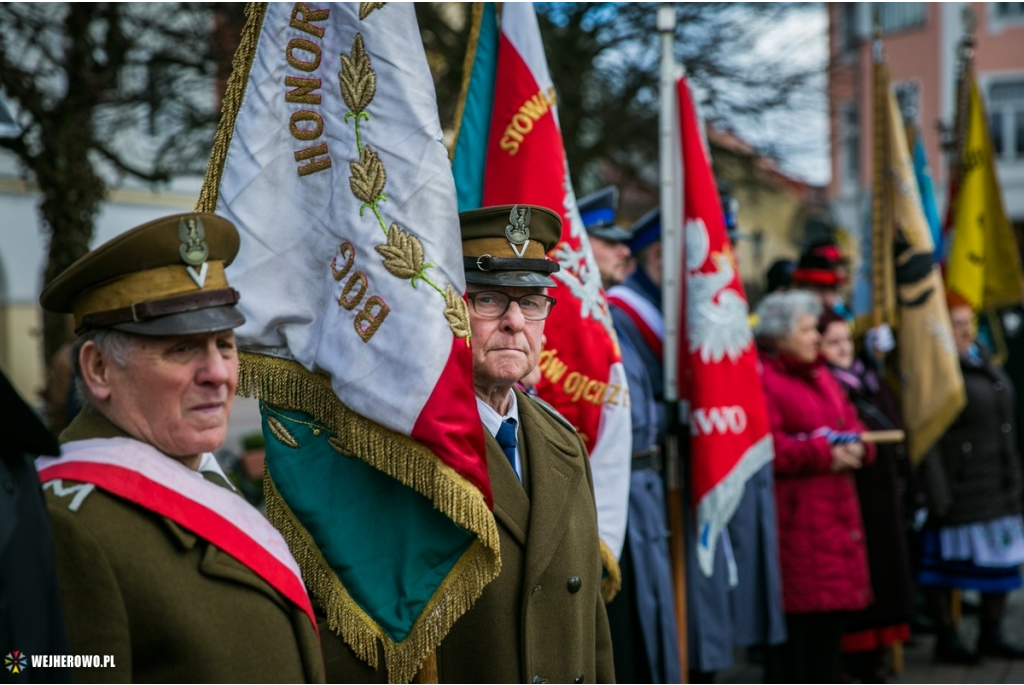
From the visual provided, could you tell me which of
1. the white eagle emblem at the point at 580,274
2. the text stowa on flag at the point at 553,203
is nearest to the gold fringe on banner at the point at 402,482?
the text stowa on flag at the point at 553,203

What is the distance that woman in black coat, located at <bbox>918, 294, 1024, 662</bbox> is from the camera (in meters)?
6.71

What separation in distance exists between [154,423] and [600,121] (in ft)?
31.3

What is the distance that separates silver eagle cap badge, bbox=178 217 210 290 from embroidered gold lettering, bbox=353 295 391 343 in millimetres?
536

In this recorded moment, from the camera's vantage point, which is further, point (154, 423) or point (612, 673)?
point (612, 673)

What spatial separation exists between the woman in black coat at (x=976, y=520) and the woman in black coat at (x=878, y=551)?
0.80 m

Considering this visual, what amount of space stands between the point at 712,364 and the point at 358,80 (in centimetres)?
250

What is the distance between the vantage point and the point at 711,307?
4805 mm

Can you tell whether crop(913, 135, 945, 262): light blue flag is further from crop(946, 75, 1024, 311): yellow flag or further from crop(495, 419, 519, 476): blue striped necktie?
crop(495, 419, 519, 476): blue striped necktie

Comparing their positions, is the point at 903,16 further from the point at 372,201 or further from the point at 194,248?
the point at 194,248

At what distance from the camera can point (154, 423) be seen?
2.00 meters

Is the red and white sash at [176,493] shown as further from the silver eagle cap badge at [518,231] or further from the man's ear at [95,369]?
the silver eagle cap badge at [518,231]

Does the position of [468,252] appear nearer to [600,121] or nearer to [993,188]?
[993,188]

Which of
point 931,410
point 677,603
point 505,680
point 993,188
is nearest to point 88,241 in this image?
point 677,603

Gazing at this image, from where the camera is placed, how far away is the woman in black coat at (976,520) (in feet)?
22.0
